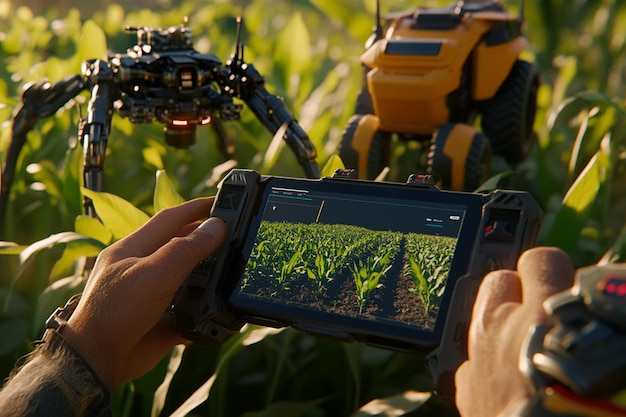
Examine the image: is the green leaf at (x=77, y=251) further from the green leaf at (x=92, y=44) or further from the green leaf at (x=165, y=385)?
the green leaf at (x=92, y=44)

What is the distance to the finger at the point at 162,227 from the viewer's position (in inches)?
39.3

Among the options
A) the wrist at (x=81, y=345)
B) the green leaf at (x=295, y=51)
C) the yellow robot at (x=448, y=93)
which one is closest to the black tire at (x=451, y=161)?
the yellow robot at (x=448, y=93)

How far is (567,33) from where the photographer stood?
14.1ft

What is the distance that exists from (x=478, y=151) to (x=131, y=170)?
0.90 metres

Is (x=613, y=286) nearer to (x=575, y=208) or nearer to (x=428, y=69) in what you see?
(x=575, y=208)

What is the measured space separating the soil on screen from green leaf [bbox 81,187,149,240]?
0.44 m

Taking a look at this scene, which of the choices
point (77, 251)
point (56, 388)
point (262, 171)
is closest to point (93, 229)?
point (77, 251)

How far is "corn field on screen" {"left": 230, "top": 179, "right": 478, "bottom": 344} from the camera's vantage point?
0.89m

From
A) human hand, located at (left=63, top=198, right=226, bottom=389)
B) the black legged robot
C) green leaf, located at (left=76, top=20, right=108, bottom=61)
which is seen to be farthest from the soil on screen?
green leaf, located at (left=76, top=20, right=108, bottom=61)

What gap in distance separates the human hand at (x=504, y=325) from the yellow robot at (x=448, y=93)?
40.6 inches

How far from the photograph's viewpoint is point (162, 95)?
4.85ft

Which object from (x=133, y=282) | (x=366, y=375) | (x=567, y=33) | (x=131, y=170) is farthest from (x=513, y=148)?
(x=567, y=33)

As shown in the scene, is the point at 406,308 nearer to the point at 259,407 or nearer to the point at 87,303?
the point at 87,303

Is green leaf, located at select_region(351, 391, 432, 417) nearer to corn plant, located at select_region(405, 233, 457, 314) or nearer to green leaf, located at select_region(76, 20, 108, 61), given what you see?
corn plant, located at select_region(405, 233, 457, 314)
